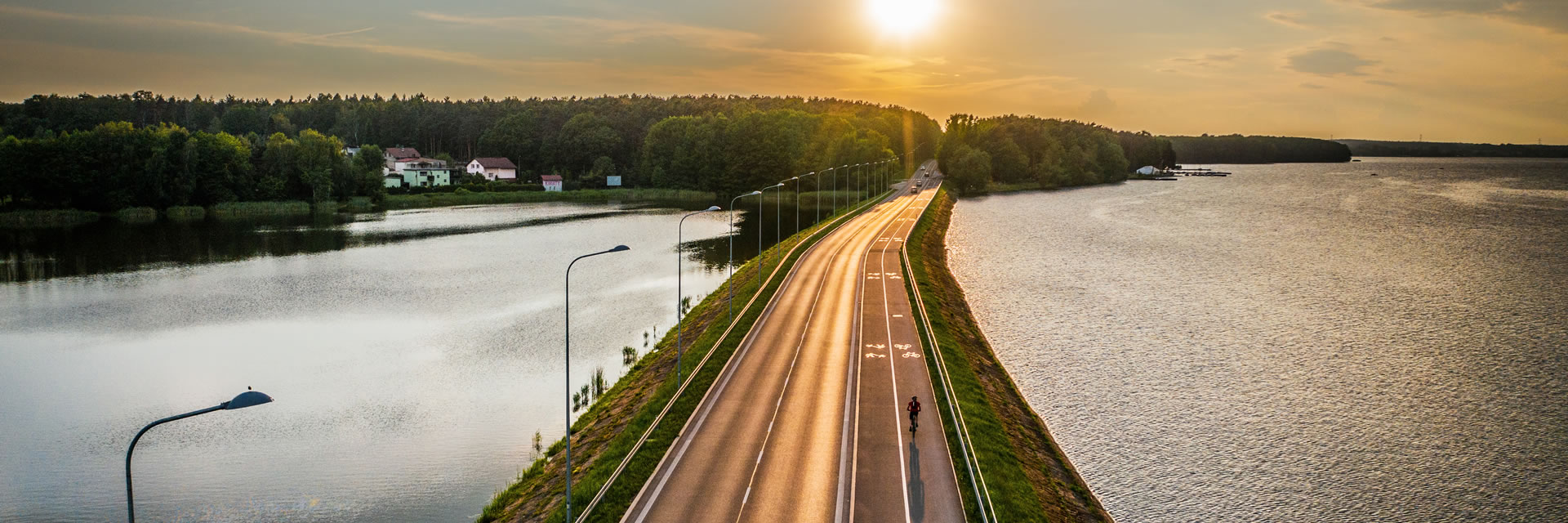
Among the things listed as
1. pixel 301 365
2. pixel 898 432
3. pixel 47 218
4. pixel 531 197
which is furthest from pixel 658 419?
pixel 531 197

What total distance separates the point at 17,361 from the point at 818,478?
4920 cm

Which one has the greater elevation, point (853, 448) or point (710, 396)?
point (710, 396)

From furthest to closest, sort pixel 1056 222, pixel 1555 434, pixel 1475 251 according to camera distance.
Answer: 1. pixel 1056 222
2. pixel 1475 251
3. pixel 1555 434

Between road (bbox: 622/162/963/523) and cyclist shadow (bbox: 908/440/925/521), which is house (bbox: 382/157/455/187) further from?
cyclist shadow (bbox: 908/440/925/521)

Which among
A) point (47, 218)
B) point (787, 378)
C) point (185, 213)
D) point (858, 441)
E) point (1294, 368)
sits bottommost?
point (1294, 368)

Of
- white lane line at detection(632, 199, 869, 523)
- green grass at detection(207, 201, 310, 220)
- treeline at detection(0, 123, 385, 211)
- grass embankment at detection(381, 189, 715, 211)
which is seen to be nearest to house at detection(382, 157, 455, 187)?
grass embankment at detection(381, 189, 715, 211)

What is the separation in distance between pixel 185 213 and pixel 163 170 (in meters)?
7.64

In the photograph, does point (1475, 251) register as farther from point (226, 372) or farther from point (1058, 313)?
point (226, 372)

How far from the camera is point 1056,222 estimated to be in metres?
135

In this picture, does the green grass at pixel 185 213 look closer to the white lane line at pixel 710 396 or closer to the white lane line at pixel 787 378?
the white lane line at pixel 787 378

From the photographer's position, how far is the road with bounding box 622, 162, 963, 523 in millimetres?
28594

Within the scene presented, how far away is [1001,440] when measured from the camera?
120 feet

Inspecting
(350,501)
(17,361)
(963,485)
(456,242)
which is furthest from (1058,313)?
(456,242)

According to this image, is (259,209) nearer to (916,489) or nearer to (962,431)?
(962,431)
